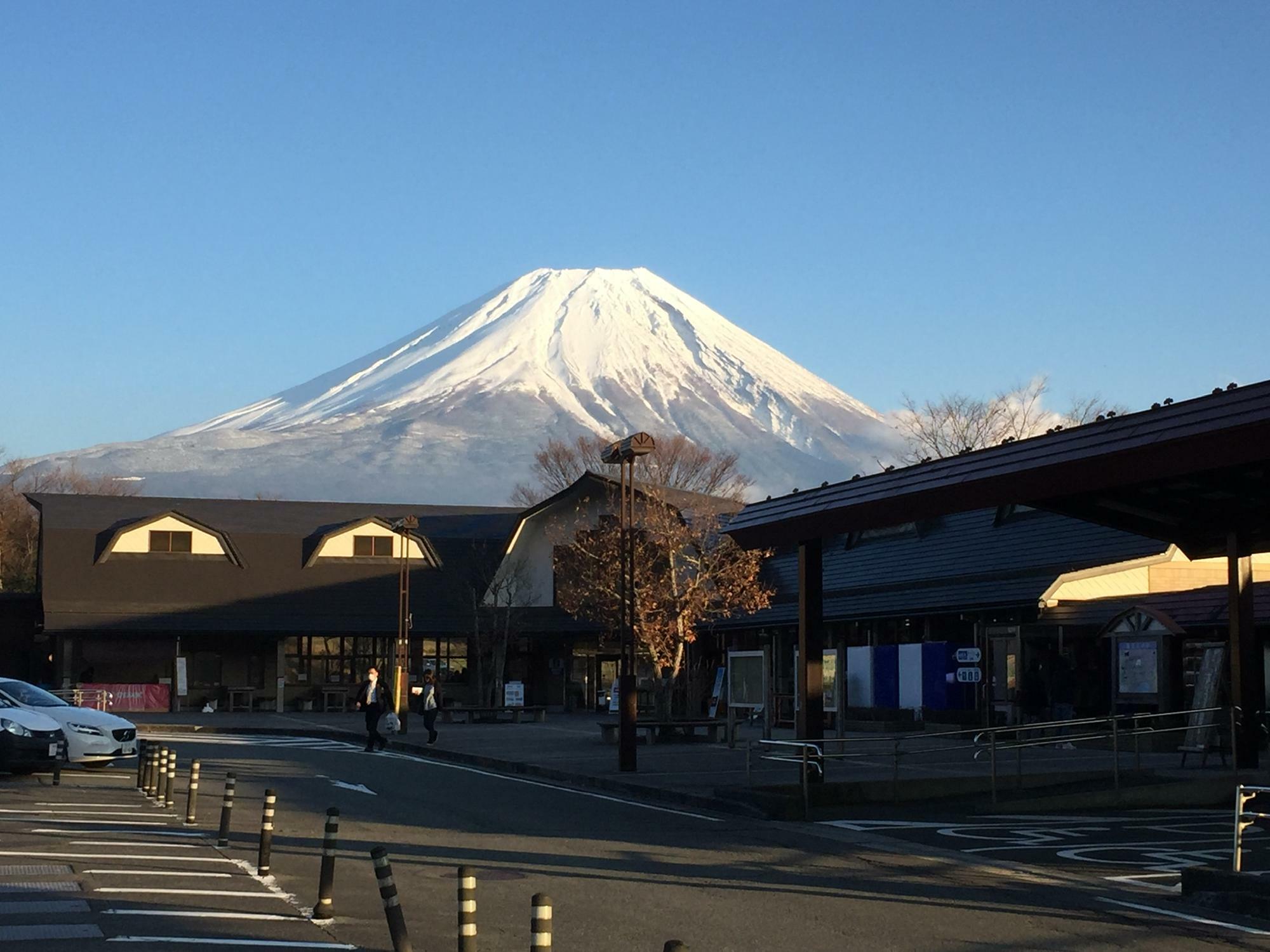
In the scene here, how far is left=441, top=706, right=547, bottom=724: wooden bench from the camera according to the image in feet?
140

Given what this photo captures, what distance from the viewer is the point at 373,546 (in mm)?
56312

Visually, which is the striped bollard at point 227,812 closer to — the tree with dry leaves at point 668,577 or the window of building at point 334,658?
the tree with dry leaves at point 668,577

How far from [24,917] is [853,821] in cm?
988

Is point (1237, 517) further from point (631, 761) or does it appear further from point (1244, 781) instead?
point (631, 761)

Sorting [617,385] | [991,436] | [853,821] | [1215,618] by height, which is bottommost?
[853,821]

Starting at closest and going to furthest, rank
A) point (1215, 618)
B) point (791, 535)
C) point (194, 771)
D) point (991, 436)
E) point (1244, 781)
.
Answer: point (194, 771) < point (1244, 781) < point (791, 535) < point (1215, 618) < point (991, 436)

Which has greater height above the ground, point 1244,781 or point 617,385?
point 617,385

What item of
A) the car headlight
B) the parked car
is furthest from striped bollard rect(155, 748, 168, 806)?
the car headlight

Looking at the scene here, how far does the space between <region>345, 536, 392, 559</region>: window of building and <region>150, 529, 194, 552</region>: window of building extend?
19.6 feet

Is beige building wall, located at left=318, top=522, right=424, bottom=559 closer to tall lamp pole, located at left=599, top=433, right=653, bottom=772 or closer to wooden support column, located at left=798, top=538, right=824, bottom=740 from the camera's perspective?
tall lamp pole, located at left=599, top=433, right=653, bottom=772

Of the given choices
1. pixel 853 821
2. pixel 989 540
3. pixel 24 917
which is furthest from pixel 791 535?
pixel 989 540

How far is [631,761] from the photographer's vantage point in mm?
23844

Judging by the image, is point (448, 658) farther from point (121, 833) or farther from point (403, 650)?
point (121, 833)

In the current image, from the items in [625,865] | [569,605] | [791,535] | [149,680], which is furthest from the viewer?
[149,680]
